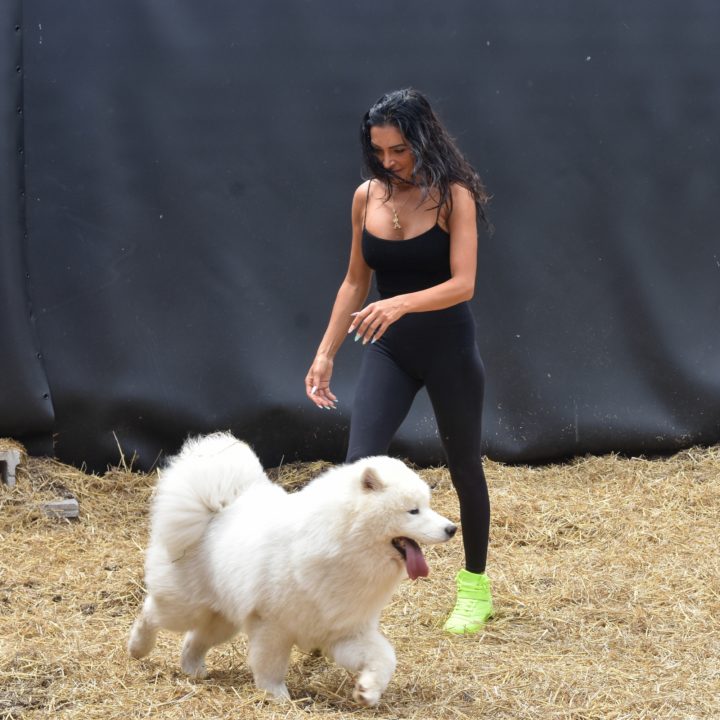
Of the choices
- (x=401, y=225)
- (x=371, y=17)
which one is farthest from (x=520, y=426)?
(x=401, y=225)

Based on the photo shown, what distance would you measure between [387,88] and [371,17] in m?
0.40

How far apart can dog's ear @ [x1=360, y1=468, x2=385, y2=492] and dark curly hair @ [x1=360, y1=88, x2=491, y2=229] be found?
1.08 metres

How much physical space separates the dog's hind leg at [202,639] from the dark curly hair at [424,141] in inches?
61.7

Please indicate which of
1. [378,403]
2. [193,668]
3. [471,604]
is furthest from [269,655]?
[471,604]

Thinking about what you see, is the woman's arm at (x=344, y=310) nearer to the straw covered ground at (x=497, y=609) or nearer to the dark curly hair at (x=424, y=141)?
the dark curly hair at (x=424, y=141)

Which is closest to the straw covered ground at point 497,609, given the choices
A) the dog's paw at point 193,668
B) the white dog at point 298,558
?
the dog's paw at point 193,668

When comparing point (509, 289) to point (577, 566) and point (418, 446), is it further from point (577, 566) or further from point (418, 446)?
point (577, 566)

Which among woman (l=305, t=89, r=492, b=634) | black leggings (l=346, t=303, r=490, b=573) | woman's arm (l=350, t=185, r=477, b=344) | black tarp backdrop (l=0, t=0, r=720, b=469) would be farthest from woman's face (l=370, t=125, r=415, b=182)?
black tarp backdrop (l=0, t=0, r=720, b=469)

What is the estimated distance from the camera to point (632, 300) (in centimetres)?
709

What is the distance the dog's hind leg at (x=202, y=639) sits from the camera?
382 centimetres

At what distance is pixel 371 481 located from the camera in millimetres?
3471

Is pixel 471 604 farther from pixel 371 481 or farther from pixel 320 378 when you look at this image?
pixel 371 481

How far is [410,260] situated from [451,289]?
0.90ft

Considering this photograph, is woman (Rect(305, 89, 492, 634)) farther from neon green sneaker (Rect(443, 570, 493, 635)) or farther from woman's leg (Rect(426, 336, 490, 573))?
neon green sneaker (Rect(443, 570, 493, 635))
